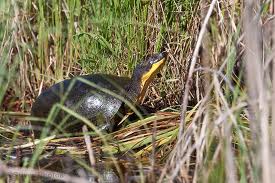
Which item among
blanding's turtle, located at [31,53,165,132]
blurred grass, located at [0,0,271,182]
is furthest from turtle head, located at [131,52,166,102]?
blurred grass, located at [0,0,271,182]

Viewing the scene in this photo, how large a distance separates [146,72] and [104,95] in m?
0.31

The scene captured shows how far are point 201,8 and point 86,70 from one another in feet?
3.55

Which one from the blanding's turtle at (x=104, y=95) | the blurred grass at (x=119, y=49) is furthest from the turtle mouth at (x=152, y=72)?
the blurred grass at (x=119, y=49)

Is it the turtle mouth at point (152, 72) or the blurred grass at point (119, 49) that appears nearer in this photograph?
the blurred grass at point (119, 49)

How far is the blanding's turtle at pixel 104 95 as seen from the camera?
4.26m

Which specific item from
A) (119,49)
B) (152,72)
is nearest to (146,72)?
(152,72)

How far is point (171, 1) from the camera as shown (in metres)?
4.36

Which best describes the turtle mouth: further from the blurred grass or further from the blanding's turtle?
the blurred grass

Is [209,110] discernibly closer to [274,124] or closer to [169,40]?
[274,124]

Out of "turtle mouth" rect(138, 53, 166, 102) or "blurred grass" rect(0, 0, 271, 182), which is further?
"turtle mouth" rect(138, 53, 166, 102)

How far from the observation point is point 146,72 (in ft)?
14.1

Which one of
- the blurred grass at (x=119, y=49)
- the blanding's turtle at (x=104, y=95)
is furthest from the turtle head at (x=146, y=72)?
the blurred grass at (x=119, y=49)

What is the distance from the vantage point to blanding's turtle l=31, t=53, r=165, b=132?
4.26 meters

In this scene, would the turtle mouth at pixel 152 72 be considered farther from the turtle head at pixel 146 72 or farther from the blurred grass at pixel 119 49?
the blurred grass at pixel 119 49
